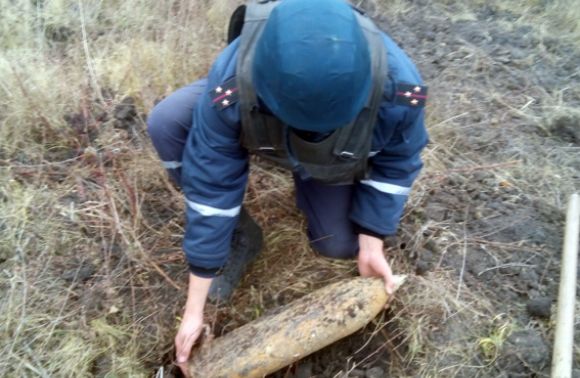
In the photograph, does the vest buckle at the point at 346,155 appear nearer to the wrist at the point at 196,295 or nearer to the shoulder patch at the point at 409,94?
the shoulder patch at the point at 409,94

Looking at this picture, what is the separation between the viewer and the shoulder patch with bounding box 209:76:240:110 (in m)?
1.44

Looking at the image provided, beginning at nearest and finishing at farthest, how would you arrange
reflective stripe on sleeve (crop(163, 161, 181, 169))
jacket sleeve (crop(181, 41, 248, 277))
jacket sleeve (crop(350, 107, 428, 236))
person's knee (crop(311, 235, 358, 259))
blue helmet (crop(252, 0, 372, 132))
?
blue helmet (crop(252, 0, 372, 132))
jacket sleeve (crop(181, 41, 248, 277))
jacket sleeve (crop(350, 107, 428, 236))
reflective stripe on sleeve (crop(163, 161, 181, 169))
person's knee (crop(311, 235, 358, 259))

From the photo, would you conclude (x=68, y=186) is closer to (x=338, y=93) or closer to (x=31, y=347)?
(x=31, y=347)

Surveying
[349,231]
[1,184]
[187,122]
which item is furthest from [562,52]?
[1,184]

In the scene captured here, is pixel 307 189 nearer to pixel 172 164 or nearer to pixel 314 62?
pixel 172 164

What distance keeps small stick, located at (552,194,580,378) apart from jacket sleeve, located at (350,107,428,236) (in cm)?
58

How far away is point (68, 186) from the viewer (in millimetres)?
2164

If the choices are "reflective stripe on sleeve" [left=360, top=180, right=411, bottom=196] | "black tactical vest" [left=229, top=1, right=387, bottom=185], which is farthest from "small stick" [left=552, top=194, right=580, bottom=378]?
"black tactical vest" [left=229, top=1, right=387, bottom=185]

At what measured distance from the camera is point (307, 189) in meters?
1.98

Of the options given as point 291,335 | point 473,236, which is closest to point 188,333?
point 291,335

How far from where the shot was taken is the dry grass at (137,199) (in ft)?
5.77

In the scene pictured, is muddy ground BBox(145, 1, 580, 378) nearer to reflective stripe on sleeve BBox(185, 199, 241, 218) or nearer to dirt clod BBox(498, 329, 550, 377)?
dirt clod BBox(498, 329, 550, 377)

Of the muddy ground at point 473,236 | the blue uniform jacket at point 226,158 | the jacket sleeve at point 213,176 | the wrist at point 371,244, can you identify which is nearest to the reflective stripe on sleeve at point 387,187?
the blue uniform jacket at point 226,158

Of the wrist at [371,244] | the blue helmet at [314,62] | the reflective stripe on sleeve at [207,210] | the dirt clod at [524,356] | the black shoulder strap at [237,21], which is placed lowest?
the dirt clod at [524,356]
